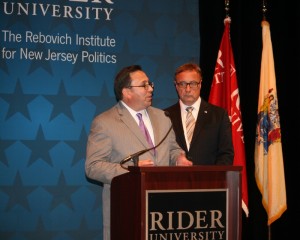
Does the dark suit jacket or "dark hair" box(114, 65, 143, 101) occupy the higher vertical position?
"dark hair" box(114, 65, 143, 101)

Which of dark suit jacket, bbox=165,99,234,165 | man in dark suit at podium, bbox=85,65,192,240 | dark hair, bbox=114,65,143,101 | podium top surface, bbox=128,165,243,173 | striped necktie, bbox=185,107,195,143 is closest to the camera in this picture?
podium top surface, bbox=128,165,243,173

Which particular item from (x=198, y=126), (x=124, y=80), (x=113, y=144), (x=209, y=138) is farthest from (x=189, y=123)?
(x=113, y=144)

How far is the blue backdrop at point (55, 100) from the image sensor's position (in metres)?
4.60

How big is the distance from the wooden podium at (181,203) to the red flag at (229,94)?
84.6 inches

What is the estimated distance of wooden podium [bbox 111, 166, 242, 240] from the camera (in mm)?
2557

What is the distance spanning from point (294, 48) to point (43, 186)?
2.84 m

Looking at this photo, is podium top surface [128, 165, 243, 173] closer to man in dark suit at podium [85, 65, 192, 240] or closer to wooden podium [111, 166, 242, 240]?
wooden podium [111, 166, 242, 240]

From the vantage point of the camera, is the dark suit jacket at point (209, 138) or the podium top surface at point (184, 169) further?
the dark suit jacket at point (209, 138)

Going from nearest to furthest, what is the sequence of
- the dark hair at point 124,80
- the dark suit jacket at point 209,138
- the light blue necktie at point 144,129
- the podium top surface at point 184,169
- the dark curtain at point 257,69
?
the podium top surface at point 184,169, the light blue necktie at point 144,129, the dark hair at point 124,80, the dark suit jacket at point 209,138, the dark curtain at point 257,69

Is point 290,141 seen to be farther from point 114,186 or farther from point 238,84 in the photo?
point 114,186

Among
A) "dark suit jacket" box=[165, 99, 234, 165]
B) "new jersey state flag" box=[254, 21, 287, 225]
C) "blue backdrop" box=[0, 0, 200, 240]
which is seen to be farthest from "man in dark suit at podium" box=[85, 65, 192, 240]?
"new jersey state flag" box=[254, 21, 287, 225]

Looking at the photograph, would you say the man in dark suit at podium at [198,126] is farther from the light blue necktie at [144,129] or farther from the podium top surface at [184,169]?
the podium top surface at [184,169]

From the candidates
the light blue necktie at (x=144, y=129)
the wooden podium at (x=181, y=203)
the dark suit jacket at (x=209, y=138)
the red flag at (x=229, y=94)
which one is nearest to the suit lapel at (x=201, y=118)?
the dark suit jacket at (x=209, y=138)

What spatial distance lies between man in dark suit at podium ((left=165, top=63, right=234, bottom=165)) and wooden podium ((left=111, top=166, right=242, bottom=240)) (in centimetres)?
132
